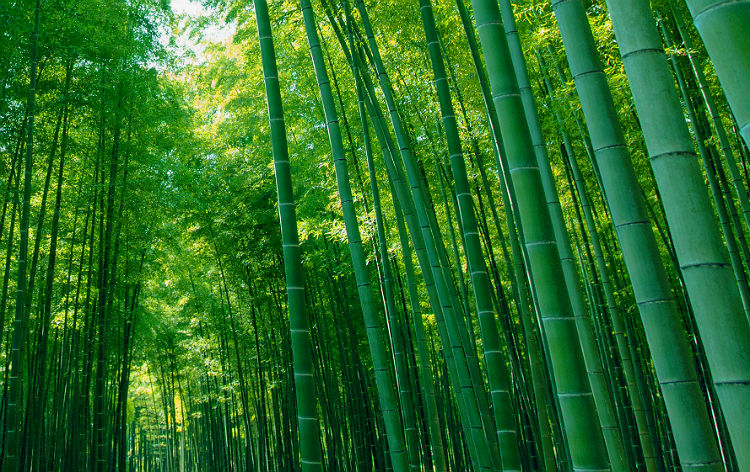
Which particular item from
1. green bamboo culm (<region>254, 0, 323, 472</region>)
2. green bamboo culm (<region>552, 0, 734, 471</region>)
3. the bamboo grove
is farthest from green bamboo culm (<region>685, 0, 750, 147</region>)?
green bamboo culm (<region>254, 0, 323, 472</region>)

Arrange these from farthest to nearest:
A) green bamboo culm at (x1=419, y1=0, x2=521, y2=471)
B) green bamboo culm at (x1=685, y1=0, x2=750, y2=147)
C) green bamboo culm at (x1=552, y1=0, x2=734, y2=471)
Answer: green bamboo culm at (x1=419, y1=0, x2=521, y2=471) → green bamboo culm at (x1=552, y1=0, x2=734, y2=471) → green bamboo culm at (x1=685, y1=0, x2=750, y2=147)

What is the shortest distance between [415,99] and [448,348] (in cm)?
298

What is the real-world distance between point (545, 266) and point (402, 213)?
264 centimetres

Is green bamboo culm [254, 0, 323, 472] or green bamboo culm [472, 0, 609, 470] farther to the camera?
green bamboo culm [254, 0, 323, 472]

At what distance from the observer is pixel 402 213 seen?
13.3 ft

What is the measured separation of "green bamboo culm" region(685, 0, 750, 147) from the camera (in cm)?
91

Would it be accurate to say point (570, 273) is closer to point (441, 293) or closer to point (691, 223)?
point (441, 293)

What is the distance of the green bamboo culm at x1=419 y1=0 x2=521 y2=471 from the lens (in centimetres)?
248

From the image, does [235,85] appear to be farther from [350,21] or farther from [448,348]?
[448,348]

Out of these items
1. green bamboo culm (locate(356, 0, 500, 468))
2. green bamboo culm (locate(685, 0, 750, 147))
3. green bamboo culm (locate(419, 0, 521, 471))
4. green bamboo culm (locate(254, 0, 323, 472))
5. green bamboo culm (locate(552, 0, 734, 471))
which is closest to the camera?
green bamboo culm (locate(685, 0, 750, 147))

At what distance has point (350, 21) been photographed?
3.65 metres

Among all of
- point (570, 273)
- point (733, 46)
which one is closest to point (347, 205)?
point (570, 273)

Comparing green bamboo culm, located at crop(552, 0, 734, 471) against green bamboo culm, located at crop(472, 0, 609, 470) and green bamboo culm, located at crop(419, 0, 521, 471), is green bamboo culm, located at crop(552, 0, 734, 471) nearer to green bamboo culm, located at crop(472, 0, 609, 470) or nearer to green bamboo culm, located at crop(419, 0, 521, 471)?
green bamboo culm, located at crop(472, 0, 609, 470)

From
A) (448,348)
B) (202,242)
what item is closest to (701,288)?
(448,348)
